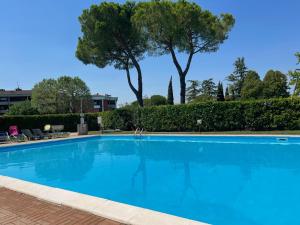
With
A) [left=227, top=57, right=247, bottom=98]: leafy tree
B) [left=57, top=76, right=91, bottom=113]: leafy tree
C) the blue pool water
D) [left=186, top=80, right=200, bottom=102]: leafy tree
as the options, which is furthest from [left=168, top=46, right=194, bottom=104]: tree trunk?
[left=186, top=80, right=200, bottom=102]: leafy tree

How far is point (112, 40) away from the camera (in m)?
21.7

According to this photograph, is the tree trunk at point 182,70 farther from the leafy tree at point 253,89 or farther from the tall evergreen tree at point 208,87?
the tall evergreen tree at point 208,87

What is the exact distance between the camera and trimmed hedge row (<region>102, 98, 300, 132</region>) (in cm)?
1539

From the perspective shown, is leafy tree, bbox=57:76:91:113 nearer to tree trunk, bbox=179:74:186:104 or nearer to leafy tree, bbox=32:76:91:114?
leafy tree, bbox=32:76:91:114

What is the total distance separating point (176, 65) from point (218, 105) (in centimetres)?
579

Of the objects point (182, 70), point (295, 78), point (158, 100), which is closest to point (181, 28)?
point (182, 70)

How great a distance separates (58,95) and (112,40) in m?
24.7

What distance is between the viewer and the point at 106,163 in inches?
378

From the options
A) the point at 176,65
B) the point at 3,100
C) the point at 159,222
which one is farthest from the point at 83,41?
the point at 3,100

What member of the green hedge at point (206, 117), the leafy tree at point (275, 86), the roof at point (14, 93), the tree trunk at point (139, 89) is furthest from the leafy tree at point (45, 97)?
the leafy tree at point (275, 86)

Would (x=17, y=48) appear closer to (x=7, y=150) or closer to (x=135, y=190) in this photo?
(x=7, y=150)

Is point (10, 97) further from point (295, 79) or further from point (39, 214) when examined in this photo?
point (39, 214)

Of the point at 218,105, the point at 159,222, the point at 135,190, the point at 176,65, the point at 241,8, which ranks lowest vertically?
the point at 135,190

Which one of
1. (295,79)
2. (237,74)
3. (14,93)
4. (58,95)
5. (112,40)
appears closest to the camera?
(295,79)
